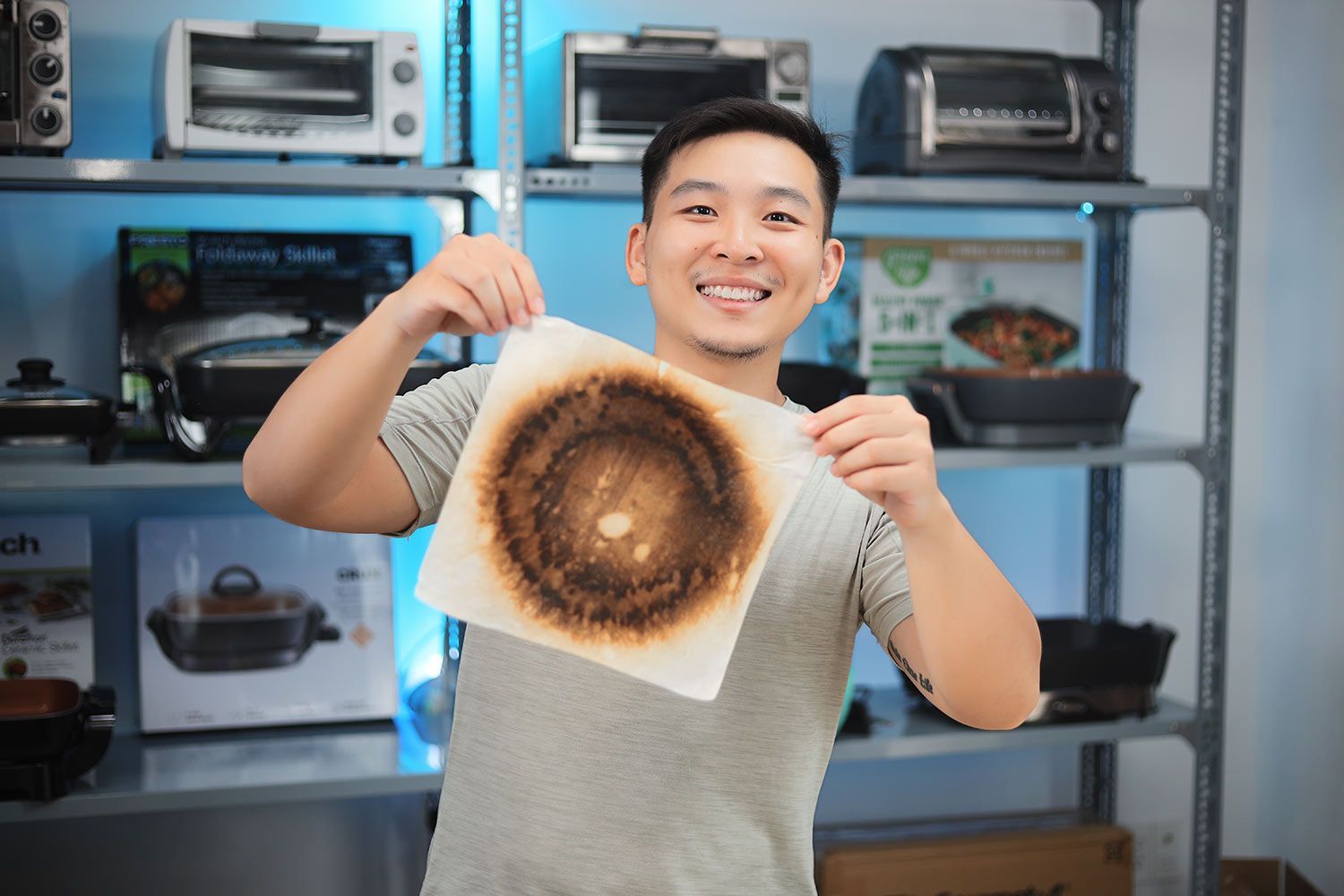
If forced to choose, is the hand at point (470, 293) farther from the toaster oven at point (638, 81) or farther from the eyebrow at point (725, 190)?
the toaster oven at point (638, 81)

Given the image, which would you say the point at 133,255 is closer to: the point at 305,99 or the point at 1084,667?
the point at 305,99

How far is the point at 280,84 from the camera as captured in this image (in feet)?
6.58

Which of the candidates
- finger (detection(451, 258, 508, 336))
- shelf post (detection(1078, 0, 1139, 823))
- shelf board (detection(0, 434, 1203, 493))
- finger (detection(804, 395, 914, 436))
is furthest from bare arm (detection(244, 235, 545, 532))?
shelf post (detection(1078, 0, 1139, 823))

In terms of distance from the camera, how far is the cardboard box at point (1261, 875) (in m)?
2.82

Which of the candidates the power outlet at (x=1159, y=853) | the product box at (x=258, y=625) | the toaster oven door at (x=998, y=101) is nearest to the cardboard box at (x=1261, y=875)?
the power outlet at (x=1159, y=853)

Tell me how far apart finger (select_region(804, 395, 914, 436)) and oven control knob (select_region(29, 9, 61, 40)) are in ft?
4.81

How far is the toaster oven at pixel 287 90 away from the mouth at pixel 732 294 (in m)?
1.04

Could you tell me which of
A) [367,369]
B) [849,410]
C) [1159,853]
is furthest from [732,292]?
[1159,853]

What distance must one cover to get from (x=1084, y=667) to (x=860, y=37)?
131cm

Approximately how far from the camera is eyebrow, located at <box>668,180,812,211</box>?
1199mm

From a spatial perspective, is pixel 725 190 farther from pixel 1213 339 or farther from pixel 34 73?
pixel 1213 339

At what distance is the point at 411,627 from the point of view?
246cm

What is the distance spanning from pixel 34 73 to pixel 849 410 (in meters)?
1.48

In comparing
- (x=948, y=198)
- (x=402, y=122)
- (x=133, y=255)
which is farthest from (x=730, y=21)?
(x=133, y=255)
